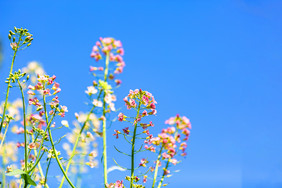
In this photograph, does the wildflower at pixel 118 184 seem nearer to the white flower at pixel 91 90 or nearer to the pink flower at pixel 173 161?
the pink flower at pixel 173 161

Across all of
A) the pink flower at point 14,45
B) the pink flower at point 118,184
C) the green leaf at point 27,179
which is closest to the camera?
the green leaf at point 27,179

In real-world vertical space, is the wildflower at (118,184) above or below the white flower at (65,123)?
below

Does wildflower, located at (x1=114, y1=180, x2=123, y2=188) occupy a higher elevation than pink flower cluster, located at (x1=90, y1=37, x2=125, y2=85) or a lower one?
lower

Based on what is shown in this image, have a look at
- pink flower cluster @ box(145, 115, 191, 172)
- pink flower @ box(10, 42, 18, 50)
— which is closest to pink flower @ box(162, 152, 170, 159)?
pink flower cluster @ box(145, 115, 191, 172)

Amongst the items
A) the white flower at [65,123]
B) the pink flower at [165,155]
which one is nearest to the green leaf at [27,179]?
the white flower at [65,123]

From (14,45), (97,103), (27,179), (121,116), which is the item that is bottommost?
(27,179)

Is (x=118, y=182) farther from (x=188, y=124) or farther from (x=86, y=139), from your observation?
(x=188, y=124)

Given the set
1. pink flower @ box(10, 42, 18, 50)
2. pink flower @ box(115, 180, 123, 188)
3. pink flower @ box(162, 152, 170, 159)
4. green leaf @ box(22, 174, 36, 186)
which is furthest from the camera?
pink flower @ box(10, 42, 18, 50)

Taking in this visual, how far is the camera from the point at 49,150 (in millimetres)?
2402

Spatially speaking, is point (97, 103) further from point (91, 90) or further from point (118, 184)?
point (118, 184)

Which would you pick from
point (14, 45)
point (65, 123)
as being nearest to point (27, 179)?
point (65, 123)

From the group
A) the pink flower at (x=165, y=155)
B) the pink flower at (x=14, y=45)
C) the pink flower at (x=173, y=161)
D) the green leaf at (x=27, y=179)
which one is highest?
the pink flower at (x=14, y=45)

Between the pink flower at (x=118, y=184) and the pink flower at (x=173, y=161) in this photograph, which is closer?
the pink flower at (x=118, y=184)

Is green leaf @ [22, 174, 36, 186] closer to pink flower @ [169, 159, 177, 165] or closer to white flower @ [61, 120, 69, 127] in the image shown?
white flower @ [61, 120, 69, 127]
